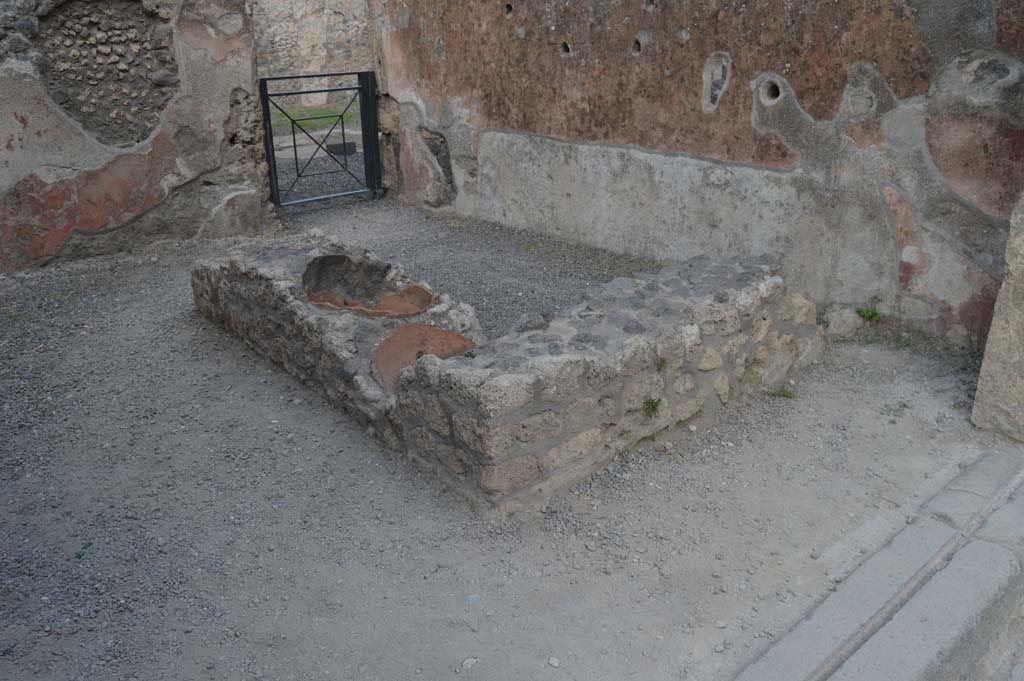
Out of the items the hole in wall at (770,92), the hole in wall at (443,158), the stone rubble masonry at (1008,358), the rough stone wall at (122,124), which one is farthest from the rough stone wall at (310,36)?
the stone rubble masonry at (1008,358)

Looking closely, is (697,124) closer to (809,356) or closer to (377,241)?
(809,356)

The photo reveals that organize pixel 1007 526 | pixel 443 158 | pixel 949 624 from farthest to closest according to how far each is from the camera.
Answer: pixel 443 158, pixel 1007 526, pixel 949 624

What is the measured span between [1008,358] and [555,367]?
158 cm

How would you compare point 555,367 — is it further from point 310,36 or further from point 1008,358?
point 310,36

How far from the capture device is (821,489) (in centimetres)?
267

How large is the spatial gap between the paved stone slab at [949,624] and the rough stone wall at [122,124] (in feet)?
16.6

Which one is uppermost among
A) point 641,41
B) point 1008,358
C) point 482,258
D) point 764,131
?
point 641,41

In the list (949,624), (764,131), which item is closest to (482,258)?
(764,131)

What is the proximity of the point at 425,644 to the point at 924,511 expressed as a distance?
1.54 metres

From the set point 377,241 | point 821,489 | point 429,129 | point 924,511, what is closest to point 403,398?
point 821,489

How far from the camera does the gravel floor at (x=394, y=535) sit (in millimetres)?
2051

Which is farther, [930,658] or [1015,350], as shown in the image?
[1015,350]

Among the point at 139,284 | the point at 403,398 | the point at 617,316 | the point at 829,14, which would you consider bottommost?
the point at 139,284

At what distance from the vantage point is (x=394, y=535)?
8.20ft
